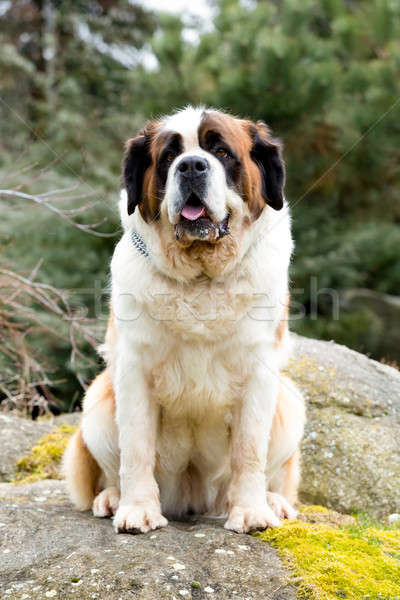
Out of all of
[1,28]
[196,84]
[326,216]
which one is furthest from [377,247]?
[1,28]

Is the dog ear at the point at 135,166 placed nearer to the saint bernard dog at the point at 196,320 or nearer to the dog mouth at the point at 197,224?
the saint bernard dog at the point at 196,320

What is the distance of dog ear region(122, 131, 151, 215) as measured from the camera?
131 inches

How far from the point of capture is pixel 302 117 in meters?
10.3

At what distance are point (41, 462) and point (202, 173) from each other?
2.77m

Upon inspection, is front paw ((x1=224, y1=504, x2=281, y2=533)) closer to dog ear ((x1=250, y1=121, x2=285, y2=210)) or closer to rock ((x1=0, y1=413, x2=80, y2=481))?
dog ear ((x1=250, y1=121, x2=285, y2=210))

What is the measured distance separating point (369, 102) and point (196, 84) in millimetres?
2762

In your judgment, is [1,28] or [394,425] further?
[1,28]

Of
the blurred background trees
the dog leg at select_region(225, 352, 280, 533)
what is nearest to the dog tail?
the dog leg at select_region(225, 352, 280, 533)

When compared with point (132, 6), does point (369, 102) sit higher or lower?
lower

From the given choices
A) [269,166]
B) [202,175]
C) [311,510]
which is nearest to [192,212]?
[202,175]

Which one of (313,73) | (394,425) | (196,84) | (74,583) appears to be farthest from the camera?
(196,84)

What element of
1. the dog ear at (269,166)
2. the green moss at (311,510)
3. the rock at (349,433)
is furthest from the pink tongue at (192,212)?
the rock at (349,433)

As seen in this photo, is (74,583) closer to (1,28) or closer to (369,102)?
(369,102)

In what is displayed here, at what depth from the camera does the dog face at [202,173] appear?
3070 mm
